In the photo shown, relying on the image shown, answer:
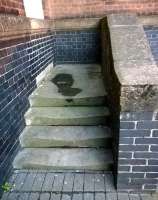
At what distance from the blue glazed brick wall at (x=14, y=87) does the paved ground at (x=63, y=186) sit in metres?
0.22

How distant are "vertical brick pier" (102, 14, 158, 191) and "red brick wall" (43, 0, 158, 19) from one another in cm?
229

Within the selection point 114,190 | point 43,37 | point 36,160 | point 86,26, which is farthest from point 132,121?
point 86,26

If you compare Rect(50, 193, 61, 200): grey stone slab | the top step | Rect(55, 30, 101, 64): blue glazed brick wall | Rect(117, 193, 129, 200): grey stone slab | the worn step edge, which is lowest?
Rect(117, 193, 129, 200): grey stone slab

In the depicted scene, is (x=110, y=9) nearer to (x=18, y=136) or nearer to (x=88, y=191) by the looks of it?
(x=18, y=136)

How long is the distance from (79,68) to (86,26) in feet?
2.97

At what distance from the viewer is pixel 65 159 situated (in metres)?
2.88

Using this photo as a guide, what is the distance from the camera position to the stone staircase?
285cm

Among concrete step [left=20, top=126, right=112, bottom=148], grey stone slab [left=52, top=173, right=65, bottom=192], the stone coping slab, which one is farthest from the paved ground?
the stone coping slab

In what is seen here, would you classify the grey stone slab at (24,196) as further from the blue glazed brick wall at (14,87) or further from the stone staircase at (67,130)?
the stone staircase at (67,130)

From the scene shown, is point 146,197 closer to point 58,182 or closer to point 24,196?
point 58,182

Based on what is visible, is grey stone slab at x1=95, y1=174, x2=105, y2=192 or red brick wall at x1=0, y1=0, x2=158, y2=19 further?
red brick wall at x1=0, y1=0, x2=158, y2=19

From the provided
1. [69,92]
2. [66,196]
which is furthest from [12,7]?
[66,196]

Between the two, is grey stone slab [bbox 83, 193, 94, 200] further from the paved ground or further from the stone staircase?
the stone staircase

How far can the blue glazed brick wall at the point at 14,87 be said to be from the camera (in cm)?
257
